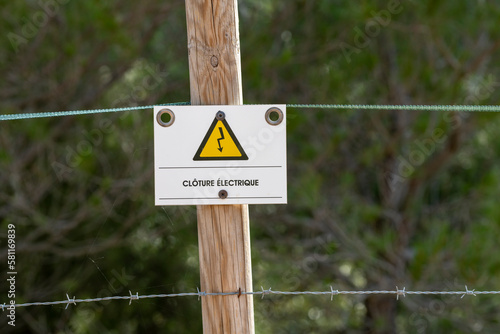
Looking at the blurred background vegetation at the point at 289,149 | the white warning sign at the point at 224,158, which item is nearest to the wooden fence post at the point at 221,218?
the white warning sign at the point at 224,158

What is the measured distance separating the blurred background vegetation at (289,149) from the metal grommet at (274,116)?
205 centimetres

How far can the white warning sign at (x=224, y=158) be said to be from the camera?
1425 millimetres

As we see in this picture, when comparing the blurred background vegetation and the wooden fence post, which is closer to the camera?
the wooden fence post

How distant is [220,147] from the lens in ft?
4.67

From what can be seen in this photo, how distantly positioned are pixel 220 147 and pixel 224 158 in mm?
24

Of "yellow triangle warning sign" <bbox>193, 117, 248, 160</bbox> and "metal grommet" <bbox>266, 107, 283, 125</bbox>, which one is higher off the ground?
"metal grommet" <bbox>266, 107, 283, 125</bbox>

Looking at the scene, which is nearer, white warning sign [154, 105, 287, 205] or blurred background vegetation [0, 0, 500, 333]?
A: white warning sign [154, 105, 287, 205]

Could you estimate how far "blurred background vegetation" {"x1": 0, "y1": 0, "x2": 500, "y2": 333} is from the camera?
3.69m

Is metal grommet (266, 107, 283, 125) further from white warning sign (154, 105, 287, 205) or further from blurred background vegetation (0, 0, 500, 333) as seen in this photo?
blurred background vegetation (0, 0, 500, 333)

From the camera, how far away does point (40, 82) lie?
3963 mm

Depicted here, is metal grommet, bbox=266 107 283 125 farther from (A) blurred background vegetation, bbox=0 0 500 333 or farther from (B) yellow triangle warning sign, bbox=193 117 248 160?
(A) blurred background vegetation, bbox=0 0 500 333

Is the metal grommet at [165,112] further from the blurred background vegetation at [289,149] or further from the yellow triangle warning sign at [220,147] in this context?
the blurred background vegetation at [289,149]

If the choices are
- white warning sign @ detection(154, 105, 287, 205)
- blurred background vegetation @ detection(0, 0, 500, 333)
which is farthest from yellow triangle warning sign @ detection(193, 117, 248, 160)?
blurred background vegetation @ detection(0, 0, 500, 333)

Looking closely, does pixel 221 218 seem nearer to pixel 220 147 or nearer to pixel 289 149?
pixel 220 147
